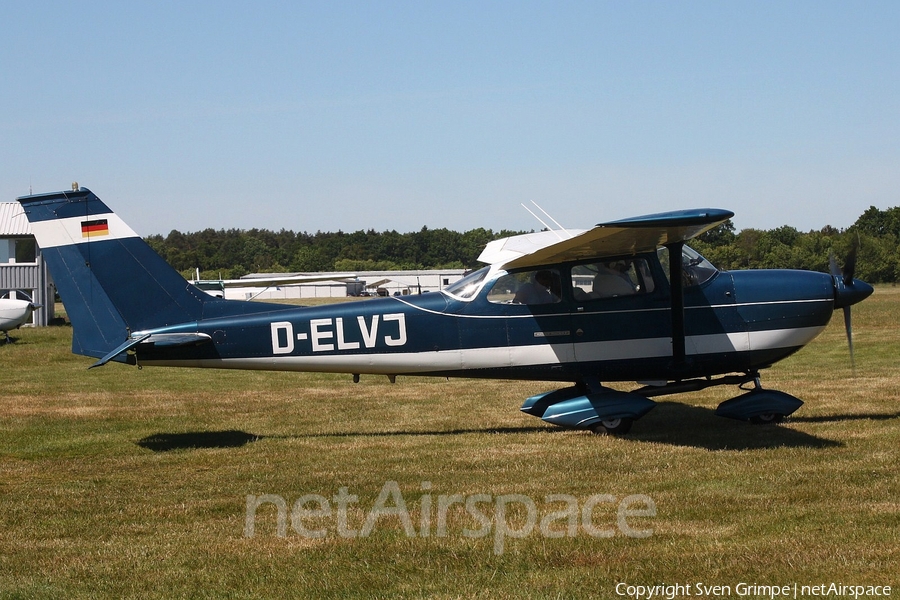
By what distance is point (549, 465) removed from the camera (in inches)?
340

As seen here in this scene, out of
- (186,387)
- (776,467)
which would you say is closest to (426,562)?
(776,467)

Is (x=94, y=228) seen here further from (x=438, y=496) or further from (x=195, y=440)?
(x=438, y=496)

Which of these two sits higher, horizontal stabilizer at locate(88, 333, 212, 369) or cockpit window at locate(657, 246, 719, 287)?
cockpit window at locate(657, 246, 719, 287)

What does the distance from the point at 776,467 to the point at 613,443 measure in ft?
6.32

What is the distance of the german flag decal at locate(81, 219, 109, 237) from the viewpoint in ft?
33.4

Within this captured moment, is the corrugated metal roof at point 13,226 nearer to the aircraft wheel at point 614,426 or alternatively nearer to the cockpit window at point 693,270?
the aircraft wheel at point 614,426

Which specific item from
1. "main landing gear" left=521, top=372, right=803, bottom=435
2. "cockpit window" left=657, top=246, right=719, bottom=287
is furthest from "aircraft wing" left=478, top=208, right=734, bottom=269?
"main landing gear" left=521, top=372, right=803, bottom=435

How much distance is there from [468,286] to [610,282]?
165 cm

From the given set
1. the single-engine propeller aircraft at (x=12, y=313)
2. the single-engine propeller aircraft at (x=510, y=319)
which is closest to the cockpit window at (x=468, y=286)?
the single-engine propeller aircraft at (x=510, y=319)

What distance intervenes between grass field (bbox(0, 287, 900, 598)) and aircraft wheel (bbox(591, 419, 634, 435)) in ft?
1.10

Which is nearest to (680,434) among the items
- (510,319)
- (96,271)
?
(510,319)

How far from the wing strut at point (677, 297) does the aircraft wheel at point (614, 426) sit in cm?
98

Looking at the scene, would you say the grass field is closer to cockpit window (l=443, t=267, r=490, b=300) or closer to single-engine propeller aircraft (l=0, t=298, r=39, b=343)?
cockpit window (l=443, t=267, r=490, b=300)

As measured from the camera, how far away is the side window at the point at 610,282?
A: 1033 centimetres
